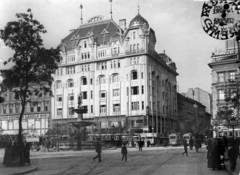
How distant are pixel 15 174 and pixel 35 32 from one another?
5362 mm

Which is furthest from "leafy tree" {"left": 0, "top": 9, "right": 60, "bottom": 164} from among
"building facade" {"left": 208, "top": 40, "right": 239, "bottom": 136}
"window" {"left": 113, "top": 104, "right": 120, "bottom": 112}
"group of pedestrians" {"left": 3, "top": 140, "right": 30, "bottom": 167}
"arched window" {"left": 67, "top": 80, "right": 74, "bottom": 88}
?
"window" {"left": 113, "top": 104, "right": 120, "bottom": 112}

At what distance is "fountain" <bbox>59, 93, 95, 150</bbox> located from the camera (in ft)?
89.5

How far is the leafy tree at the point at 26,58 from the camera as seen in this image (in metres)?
13.4

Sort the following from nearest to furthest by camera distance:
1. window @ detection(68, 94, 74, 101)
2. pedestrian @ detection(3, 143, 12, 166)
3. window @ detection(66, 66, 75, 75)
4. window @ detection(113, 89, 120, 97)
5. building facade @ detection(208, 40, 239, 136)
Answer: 1. pedestrian @ detection(3, 143, 12, 166)
2. building facade @ detection(208, 40, 239, 136)
3. window @ detection(66, 66, 75, 75)
4. window @ detection(68, 94, 74, 101)
5. window @ detection(113, 89, 120, 97)

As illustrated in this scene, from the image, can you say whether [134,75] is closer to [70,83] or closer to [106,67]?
[106,67]

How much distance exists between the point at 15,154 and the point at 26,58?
4481 mm

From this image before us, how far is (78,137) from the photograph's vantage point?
1188 inches

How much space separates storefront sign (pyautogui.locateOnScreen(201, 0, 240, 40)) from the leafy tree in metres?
6.33

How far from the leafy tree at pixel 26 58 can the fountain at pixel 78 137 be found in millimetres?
13009

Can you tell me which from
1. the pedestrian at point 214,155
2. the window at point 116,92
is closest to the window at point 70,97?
the window at point 116,92

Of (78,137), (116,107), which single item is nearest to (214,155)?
(78,137)

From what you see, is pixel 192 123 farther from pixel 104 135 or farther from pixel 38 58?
pixel 38 58

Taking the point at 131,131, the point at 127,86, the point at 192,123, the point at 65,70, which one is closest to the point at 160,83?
the point at 65,70

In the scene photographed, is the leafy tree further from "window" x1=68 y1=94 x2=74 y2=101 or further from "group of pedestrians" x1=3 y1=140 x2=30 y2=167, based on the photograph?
"window" x1=68 y1=94 x2=74 y2=101
